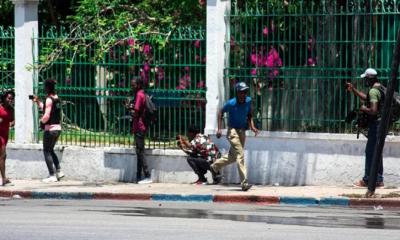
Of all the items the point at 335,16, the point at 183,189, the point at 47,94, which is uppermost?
the point at 335,16

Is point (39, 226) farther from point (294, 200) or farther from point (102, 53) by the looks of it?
point (102, 53)

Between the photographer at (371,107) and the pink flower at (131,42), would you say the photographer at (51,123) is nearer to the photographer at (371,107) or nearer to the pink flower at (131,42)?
the pink flower at (131,42)

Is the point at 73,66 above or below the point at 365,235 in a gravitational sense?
above

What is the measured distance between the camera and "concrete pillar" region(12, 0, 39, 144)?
2184 centimetres

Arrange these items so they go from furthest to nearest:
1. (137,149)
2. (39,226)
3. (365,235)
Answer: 1. (137,149)
2. (39,226)
3. (365,235)

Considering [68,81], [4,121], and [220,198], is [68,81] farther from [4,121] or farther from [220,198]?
[220,198]

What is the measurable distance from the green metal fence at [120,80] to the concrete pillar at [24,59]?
0.53ft

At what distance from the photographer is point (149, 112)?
792 inches

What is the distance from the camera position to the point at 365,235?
41.8ft

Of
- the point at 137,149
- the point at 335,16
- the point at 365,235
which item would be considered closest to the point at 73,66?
the point at 137,149

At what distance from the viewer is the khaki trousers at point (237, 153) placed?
61.3 feet

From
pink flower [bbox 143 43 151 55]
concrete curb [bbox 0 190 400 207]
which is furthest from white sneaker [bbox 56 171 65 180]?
pink flower [bbox 143 43 151 55]

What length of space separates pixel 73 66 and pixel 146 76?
1.52m

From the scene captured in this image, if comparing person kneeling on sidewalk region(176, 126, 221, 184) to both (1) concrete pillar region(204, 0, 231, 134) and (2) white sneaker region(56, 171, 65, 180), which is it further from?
(2) white sneaker region(56, 171, 65, 180)
